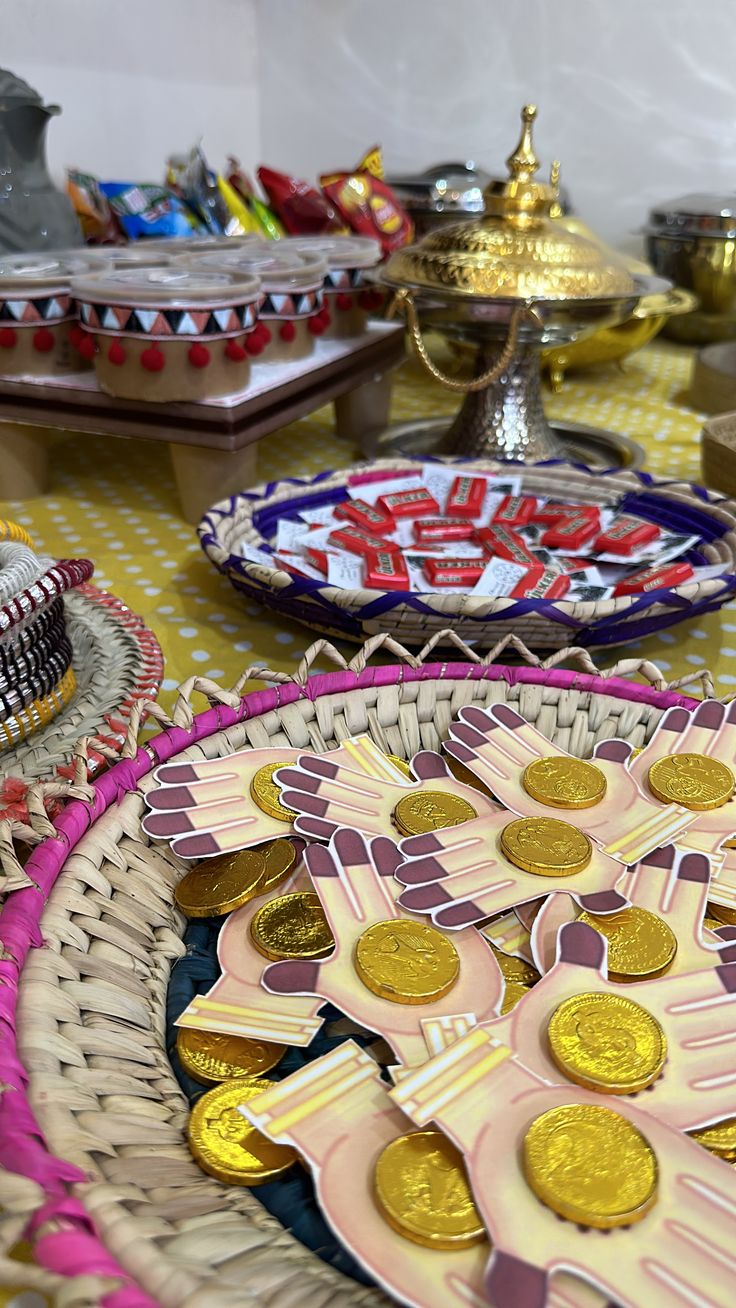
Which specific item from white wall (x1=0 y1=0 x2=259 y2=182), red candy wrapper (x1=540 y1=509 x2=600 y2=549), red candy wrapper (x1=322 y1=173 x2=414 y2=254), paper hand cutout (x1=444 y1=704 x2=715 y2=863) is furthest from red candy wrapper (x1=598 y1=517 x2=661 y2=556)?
white wall (x1=0 y1=0 x2=259 y2=182)

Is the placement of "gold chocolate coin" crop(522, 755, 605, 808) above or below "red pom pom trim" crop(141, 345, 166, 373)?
below

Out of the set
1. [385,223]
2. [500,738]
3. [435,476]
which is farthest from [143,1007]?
[385,223]

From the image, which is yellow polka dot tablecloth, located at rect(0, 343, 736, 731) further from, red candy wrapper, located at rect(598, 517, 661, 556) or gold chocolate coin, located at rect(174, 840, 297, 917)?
gold chocolate coin, located at rect(174, 840, 297, 917)

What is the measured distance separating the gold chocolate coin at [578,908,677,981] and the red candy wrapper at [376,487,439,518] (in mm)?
431

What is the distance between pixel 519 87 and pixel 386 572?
162 cm

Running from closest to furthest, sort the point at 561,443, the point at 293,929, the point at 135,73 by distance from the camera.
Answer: the point at 293,929, the point at 561,443, the point at 135,73

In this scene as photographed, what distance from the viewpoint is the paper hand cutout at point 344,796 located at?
0.37 metres

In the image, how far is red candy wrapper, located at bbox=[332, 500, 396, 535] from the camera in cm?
69

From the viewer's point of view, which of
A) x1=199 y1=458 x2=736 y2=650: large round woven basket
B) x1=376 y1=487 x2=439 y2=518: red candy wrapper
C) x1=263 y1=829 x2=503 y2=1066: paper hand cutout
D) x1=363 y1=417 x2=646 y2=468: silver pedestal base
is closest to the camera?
x1=263 y1=829 x2=503 y2=1066: paper hand cutout

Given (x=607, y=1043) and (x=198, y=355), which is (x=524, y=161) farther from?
(x=607, y=1043)

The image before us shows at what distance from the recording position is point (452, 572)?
614mm

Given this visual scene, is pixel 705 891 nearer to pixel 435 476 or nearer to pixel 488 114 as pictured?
pixel 435 476

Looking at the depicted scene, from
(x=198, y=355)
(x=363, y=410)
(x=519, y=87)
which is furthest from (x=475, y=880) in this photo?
(x=519, y=87)

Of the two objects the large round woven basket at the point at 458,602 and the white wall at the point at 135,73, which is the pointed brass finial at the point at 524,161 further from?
the white wall at the point at 135,73
